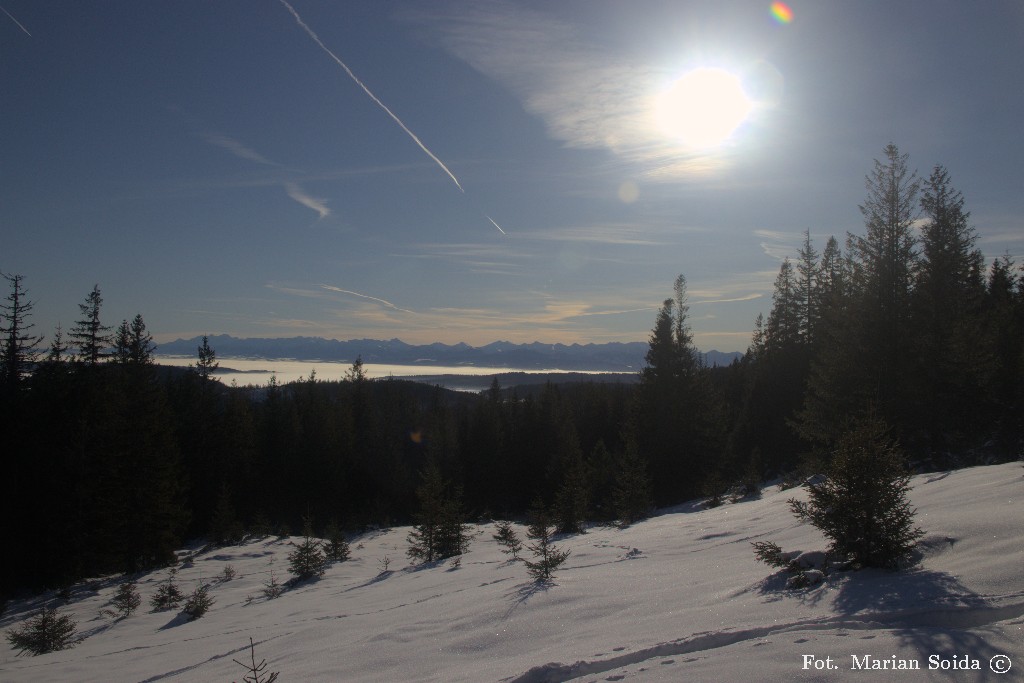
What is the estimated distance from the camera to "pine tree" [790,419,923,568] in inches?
235

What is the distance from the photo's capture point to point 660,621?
18.4 ft

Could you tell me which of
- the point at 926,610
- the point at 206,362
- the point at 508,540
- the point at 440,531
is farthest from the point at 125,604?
the point at 206,362

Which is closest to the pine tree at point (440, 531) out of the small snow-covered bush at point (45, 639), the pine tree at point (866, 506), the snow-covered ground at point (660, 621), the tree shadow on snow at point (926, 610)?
the snow-covered ground at point (660, 621)

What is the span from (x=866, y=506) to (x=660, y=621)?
8.87 feet

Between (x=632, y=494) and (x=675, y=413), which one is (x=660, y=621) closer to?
(x=632, y=494)

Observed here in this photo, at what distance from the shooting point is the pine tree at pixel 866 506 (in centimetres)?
597

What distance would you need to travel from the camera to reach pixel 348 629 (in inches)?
322

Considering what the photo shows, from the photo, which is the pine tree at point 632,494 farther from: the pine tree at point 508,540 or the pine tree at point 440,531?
the pine tree at point 440,531

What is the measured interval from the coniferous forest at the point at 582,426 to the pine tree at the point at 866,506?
379cm

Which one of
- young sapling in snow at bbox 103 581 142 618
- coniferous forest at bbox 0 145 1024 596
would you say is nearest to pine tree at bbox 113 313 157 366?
coniferous forest at bbox 0 145 1024 596

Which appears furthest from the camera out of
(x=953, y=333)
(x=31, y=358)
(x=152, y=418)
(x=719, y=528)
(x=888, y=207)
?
(x=152, y=418)

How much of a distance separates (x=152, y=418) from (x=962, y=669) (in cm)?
3149

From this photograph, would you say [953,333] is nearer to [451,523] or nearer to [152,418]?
[451,523]

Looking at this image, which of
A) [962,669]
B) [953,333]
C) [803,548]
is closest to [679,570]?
[803,548]
